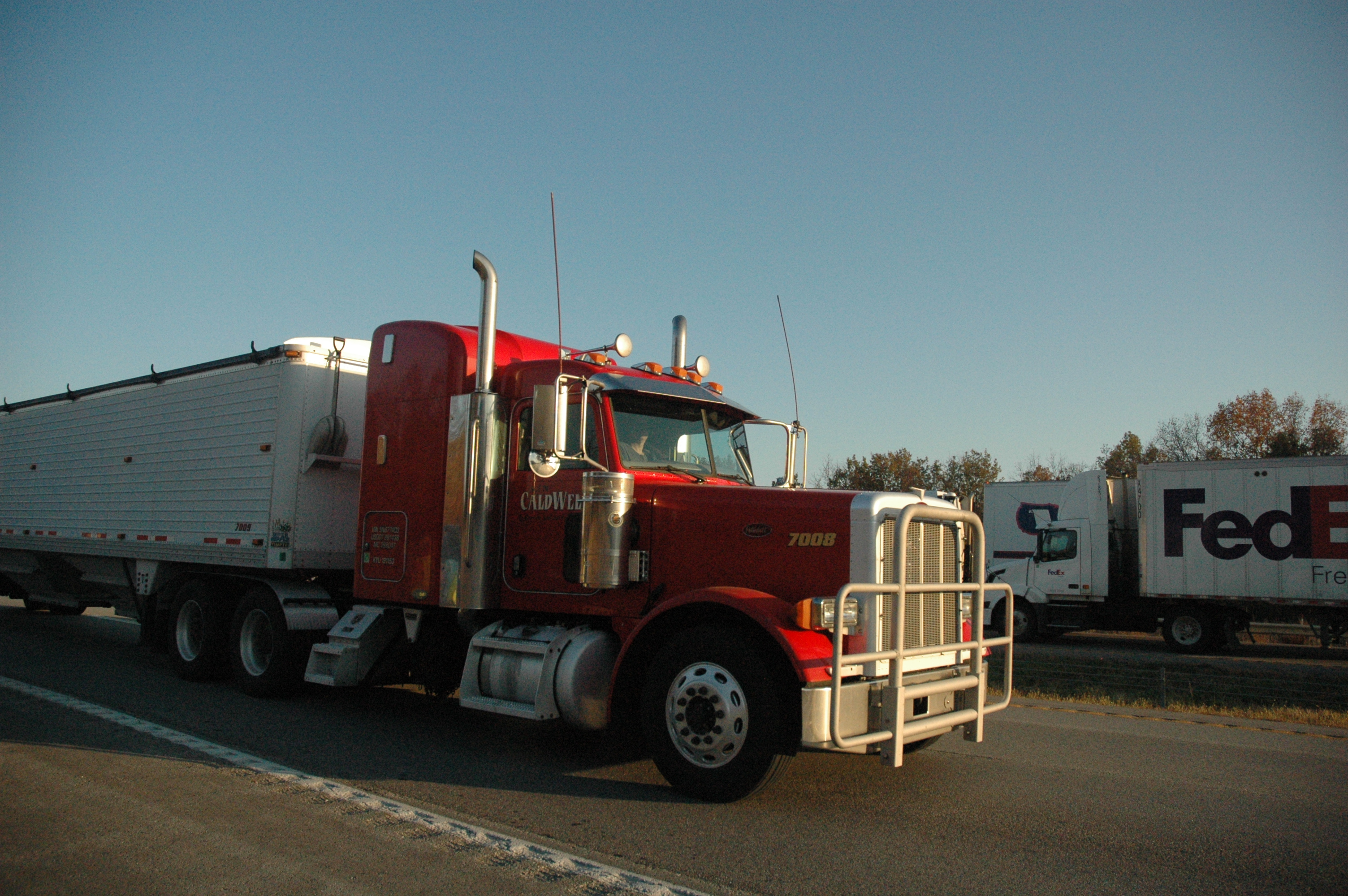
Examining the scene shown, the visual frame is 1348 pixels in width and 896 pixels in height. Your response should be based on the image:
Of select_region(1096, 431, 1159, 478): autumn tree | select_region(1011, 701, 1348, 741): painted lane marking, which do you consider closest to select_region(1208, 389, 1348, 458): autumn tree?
select_region(1096, 431, 1159, 478): autumn tree

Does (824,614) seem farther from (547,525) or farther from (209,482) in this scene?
(209,482)

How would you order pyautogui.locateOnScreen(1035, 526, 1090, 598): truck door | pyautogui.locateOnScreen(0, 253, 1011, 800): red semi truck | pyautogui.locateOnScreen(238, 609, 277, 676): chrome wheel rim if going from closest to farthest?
1. pyautogui.locateOnScreen(0, 253, 1011, 800): red semi truck
2. pyautogui.locateOnScreen(238, 609, 277, 676): chrome wheel rim
3. pyautogui.locateOnScreen(1035, 526, 1090, 598): truck door

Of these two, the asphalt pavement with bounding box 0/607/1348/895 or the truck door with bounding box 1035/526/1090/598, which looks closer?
the asphalt pavement with bounding box 0/607/1348/895

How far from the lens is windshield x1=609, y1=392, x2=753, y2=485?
6.92 m

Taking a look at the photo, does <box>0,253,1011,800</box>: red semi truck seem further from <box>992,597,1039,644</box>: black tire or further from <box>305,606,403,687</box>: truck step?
<box>992,597,1039,644</box>: black tire

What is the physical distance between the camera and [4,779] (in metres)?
5.70

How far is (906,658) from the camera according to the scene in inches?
212

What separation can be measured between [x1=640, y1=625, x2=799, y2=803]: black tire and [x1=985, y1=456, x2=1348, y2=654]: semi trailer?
12085 millimetres

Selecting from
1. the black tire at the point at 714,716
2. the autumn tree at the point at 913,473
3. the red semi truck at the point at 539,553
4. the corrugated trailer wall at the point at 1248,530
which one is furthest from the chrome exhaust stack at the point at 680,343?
the autumn tree at the point at 913,473

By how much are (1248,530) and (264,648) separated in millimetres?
17738

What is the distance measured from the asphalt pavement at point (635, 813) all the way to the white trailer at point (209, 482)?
1.71m

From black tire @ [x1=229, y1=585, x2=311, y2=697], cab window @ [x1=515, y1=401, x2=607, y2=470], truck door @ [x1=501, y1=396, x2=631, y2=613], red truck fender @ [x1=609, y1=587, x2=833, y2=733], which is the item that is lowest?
black tire @ [x1=229, y1=585, x2=311, y2=697]

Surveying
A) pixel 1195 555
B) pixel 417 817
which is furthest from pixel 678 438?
pixel 1195 555

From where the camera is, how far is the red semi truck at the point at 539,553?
5512 millimetres
